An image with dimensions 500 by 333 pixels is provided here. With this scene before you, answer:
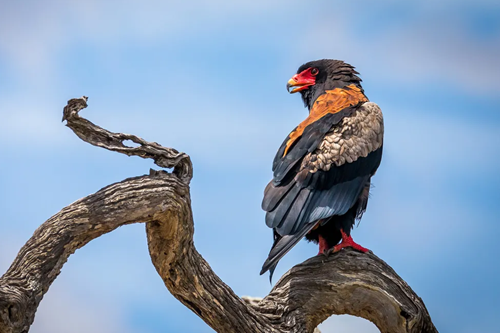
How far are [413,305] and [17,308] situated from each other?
2952mm

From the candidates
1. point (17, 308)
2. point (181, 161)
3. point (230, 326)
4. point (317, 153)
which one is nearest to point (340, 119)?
point (317, 153)

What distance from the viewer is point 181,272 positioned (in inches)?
180

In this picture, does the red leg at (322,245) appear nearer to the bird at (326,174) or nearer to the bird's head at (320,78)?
the bird at (326,174)

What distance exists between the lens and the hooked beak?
6.20m

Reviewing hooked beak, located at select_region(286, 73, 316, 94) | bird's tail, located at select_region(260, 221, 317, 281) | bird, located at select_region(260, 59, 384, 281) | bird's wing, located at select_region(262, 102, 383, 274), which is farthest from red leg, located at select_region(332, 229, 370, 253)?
hooked beak, located at select_region(286, 73, 316, 94)

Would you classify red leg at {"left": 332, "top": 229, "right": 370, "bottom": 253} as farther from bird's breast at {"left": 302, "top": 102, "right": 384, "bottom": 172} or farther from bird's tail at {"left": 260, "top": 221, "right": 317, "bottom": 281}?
bird's breast at {"left": 302, "top": 102, "right": 384, "bottom": 172}

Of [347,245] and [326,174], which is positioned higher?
[326,174]

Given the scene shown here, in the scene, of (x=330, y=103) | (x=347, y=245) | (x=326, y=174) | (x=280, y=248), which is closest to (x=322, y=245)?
(x=347, y=245)

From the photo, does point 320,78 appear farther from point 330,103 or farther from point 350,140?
point 350,140

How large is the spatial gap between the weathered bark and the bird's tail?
349 mm

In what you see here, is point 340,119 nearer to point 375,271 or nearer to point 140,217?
point 375,271

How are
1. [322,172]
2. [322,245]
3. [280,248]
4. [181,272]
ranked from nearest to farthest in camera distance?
[181,272] → [280,248] → [322,172] → [322,245]

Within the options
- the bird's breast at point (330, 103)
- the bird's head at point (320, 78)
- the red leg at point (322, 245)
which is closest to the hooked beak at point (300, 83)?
the bird's head at point (320, 78)

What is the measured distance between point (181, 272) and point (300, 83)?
7.97 ft
